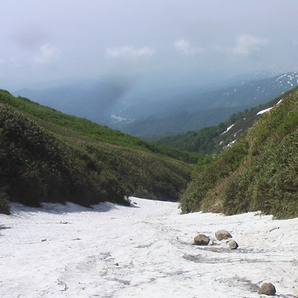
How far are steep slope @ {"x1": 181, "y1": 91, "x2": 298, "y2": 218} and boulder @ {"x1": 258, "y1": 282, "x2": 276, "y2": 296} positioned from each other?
341 cm

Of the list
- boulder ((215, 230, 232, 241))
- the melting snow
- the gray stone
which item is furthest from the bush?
the gray stone

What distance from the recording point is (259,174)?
897 cm

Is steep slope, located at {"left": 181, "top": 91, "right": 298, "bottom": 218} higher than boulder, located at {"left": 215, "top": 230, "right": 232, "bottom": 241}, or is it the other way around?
steep slope, located at {"left": 181, "top": 91, "right": 298, "bottom": 218}

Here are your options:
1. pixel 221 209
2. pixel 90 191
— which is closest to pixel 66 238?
pixel 221 209

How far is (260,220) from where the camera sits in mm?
7125

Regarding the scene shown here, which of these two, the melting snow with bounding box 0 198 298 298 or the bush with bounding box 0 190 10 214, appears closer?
the melting snow with bounding box 0 198 298 298

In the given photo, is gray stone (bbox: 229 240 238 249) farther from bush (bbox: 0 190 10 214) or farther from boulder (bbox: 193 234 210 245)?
bush (bbox: 0 190 10 214)

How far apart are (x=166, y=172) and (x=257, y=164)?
1233 inches

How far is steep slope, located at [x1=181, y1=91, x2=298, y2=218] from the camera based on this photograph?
23.9ft

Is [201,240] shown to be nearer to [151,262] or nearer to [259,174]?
[151,262]

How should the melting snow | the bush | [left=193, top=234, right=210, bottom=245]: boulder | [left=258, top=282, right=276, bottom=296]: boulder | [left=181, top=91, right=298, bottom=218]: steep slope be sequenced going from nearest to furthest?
[left=258, top=282, right=276, bottom=296]: boulder
the melting snow
[left=193, top=234, right=210, bottom=245]: boulder
[left=181, top=91, right=298, bottom=218]: steep slope
the bush

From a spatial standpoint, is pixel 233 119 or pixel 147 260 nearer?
pixel 147 260

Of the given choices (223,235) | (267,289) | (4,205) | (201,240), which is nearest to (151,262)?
(201,240)

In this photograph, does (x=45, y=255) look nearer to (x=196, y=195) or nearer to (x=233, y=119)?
(x=196, y=195)
